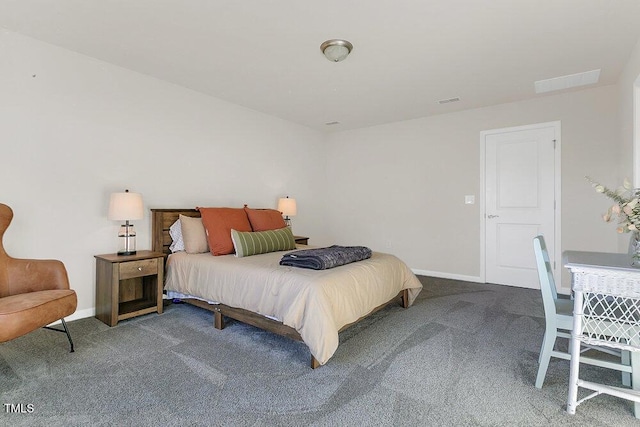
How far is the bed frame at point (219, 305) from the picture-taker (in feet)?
7.50

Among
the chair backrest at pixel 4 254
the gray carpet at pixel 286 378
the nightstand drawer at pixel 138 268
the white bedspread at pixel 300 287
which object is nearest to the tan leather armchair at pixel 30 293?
the chair backrest at pixel 4 254

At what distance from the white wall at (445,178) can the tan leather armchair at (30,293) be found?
13.8 ft

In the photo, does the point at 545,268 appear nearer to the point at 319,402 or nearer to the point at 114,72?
the point at 319,402

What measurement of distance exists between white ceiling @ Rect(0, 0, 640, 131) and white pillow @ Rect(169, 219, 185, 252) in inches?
65.2

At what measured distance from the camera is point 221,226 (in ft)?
11.0

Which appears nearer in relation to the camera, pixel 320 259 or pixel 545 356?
pixel 545 356

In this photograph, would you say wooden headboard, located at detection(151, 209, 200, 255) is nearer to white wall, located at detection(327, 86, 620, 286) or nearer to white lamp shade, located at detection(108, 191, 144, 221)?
white lamp shade, located at detection(108, 191, 144, 221)

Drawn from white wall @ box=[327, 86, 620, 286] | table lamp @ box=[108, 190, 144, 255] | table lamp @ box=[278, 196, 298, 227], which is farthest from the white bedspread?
white wall @ box=[327, 86, 620, 286]

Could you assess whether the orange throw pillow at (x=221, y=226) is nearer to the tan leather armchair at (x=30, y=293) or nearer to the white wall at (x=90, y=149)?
the white wall at (x=90, y=149)

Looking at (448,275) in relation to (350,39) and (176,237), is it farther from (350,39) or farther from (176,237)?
(176,237)

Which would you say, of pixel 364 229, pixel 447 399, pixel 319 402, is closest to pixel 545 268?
pixel 447 399

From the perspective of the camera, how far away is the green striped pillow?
123 inches

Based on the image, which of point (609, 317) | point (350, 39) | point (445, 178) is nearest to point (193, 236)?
point (350, 39)

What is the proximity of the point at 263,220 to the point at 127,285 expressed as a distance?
1589 mm
